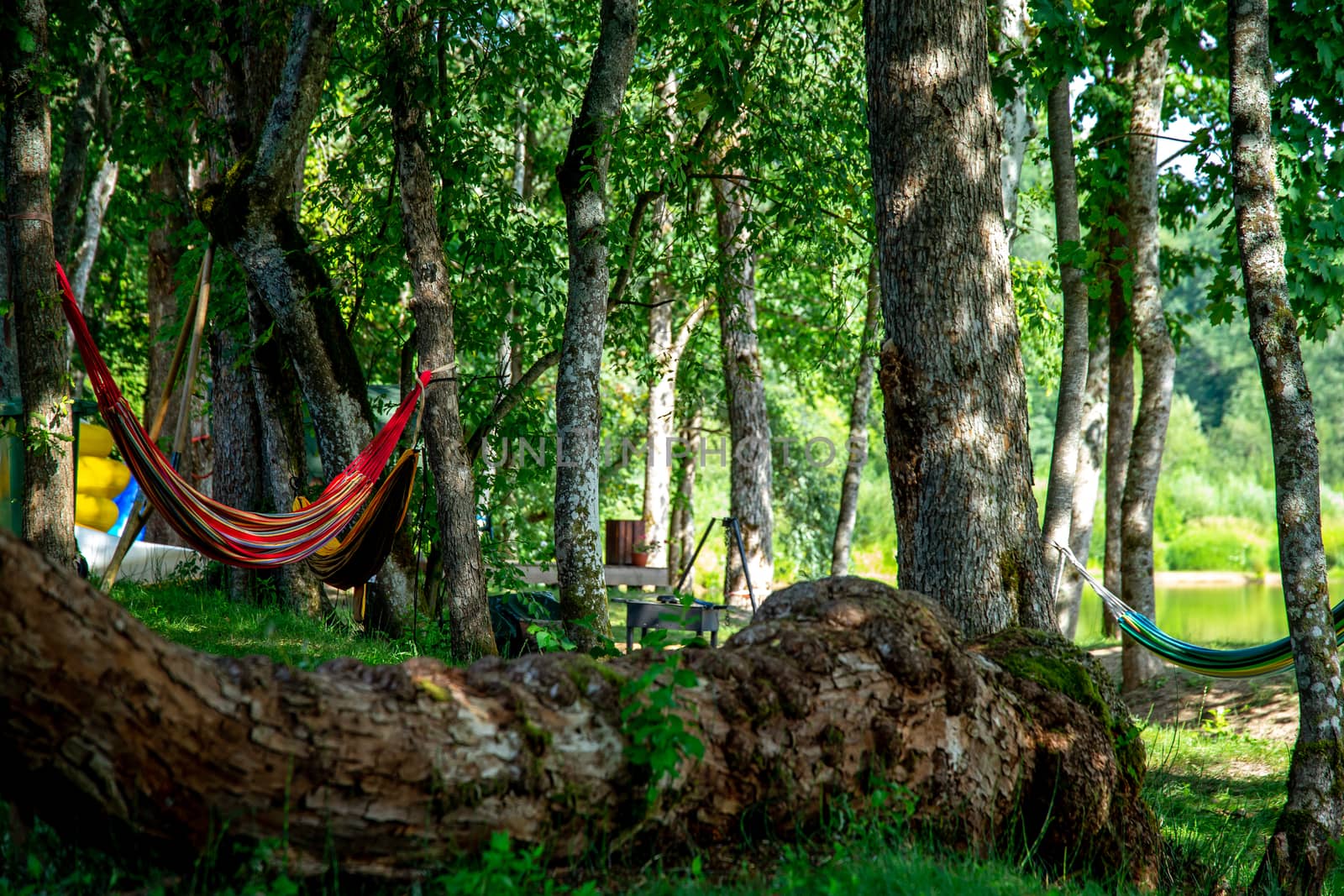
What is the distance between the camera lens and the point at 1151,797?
12.5ft

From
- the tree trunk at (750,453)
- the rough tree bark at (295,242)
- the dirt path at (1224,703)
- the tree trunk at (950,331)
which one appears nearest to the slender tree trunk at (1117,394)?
the dirt path at (1224,703)

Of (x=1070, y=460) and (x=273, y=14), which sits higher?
(x=273, y=14)

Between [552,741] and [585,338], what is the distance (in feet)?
9.55

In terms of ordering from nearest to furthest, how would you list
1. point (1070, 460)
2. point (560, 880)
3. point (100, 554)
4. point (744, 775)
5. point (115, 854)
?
1. point (115, 854)
2. point (560, 880)
3. point (744, 775)
4. point (1070, 460)
5. point (100, 554)

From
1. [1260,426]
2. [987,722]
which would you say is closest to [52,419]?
[987,722]

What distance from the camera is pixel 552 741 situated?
6.57ft

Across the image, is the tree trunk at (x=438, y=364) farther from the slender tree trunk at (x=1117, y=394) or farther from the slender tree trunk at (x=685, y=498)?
the slender tree trunk at (x=685, y=498)

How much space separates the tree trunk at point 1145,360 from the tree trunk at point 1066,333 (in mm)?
424

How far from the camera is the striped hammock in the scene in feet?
14.3

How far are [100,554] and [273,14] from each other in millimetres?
4530

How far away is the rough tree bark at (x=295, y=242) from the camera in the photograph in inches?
197

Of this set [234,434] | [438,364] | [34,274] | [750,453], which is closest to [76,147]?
[234,434]

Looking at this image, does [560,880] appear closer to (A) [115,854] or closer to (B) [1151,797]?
(A) [115,854]

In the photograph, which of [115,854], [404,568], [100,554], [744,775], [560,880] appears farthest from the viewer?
[100,554]
